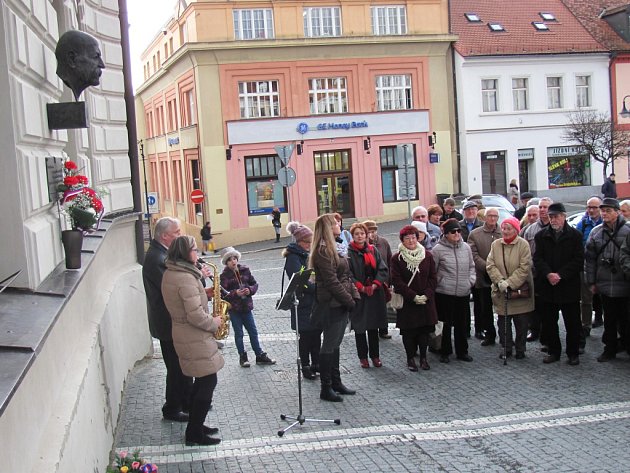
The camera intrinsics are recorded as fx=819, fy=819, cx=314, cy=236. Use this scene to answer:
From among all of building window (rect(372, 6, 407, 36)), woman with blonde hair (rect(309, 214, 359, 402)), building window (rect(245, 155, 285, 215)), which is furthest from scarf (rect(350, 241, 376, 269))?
building window (rect(372, 6, 407, 36))

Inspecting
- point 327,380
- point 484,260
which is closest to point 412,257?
point 484,260

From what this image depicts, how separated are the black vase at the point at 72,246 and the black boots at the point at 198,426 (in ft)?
5.90

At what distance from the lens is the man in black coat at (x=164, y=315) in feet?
26.0

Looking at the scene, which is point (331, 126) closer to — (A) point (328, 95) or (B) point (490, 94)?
(A) point (328, 95)

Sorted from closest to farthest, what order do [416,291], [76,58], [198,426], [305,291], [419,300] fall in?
[76,58] < [198,426] < [305,291] < [419,300] < [416,291]

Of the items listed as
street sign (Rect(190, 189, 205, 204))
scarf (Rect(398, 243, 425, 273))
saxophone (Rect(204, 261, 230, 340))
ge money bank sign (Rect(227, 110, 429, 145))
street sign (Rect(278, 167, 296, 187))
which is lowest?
saxophone (Rect(204, 261, 230, 340))

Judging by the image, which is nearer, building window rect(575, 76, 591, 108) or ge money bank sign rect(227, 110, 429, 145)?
ge money bank sign rect(227, 110, 429, 145)

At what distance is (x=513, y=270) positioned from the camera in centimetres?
1034

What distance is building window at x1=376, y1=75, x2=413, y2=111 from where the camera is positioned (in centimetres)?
3747

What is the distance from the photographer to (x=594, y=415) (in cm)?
803

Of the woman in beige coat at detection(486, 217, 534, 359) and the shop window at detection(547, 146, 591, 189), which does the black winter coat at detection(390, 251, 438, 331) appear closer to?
the woman in beige coat at detection(486, 217, 534, 359)

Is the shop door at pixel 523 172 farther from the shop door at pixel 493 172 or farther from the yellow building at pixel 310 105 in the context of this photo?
the yellow building at pixel 310 105

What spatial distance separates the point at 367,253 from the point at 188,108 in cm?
2998

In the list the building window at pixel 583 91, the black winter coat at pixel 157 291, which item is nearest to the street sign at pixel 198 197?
the building window at pixel 583 91
